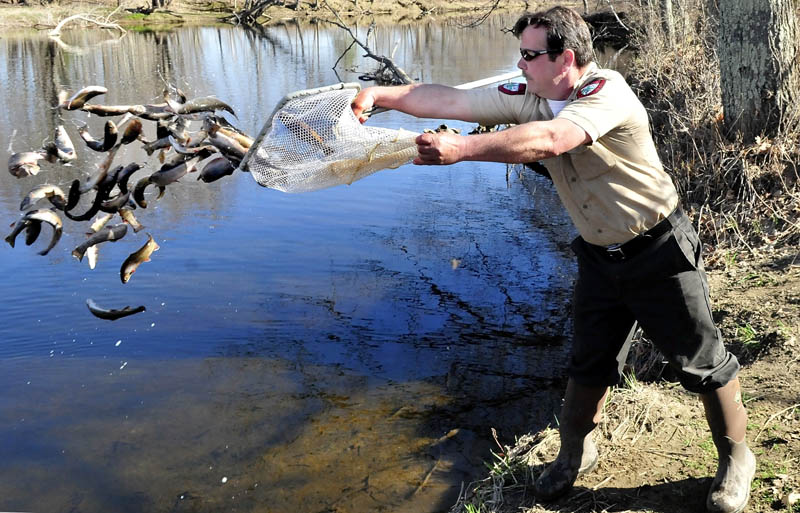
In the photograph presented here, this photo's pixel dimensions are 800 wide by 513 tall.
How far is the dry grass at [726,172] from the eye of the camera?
6676 mm

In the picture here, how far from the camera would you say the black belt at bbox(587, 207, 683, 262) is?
3201mm

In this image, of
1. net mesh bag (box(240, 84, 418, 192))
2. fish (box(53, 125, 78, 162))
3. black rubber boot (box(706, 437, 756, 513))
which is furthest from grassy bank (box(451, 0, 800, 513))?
fish (box(53, 125, 78, 162))

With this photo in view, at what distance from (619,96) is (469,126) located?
11.1 m

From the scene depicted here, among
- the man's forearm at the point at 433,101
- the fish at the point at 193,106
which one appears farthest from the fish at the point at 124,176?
the man's forearm at the point at 433,101

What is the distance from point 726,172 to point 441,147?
551cm

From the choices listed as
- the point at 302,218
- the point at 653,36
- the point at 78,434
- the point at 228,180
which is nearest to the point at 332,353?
the point at 78,434

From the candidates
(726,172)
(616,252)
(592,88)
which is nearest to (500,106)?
(592,88)

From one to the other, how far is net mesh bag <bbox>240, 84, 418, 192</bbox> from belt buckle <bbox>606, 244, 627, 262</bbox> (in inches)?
37.1

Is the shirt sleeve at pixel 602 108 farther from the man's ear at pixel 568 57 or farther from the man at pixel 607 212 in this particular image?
the man's ear at pixel 568 57

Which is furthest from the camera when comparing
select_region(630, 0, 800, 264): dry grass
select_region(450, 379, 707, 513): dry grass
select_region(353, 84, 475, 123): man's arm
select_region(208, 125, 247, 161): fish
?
select_region(630, 0, 800, 264): dry grass

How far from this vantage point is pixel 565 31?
9.68 feet

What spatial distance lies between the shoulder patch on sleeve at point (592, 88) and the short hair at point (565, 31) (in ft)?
0.58

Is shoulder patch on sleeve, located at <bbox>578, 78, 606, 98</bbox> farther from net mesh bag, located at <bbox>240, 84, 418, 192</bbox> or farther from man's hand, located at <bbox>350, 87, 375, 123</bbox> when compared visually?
man's hand, located at <bbox>350, 87, 375, 123</bbox>

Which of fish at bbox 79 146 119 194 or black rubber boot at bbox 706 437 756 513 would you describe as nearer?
black rubber boot at bbox 706 437 756 513
